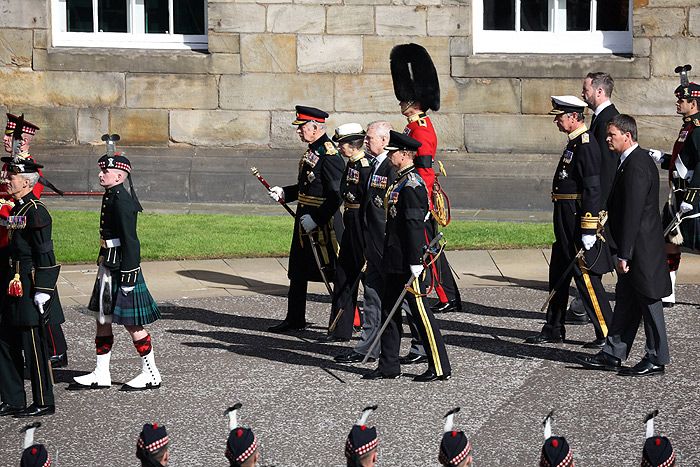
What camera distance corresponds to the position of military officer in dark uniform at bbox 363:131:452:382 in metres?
9.82

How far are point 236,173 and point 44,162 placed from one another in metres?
2.31

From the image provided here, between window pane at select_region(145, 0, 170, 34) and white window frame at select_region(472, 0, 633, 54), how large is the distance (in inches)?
149

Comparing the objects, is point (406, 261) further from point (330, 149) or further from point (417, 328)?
point (330, 149)

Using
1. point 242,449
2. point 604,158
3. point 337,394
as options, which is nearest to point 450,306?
point 604,158

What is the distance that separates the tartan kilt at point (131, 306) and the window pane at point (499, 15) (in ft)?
28.6

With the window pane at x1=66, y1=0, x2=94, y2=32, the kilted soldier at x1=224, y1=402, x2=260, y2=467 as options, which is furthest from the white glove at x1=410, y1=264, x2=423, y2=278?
the window pane at x1=66, y1=0, x2=94, y2=32

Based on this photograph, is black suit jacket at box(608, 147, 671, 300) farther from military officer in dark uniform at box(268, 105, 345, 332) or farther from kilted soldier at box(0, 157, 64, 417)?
kilted soldier at box(0, 157, 64, 417)

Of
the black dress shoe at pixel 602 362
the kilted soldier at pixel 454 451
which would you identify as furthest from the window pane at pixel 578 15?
the kilted soldier at pixel 454 451

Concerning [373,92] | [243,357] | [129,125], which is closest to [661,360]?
[243,357]

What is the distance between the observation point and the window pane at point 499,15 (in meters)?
17.3

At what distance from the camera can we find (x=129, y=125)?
17250 millimetres

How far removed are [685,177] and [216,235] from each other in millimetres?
5277

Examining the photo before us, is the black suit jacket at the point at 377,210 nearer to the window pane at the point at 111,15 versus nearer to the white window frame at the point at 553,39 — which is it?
the white window frame at the point at 553,39

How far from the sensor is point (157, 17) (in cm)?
1758
